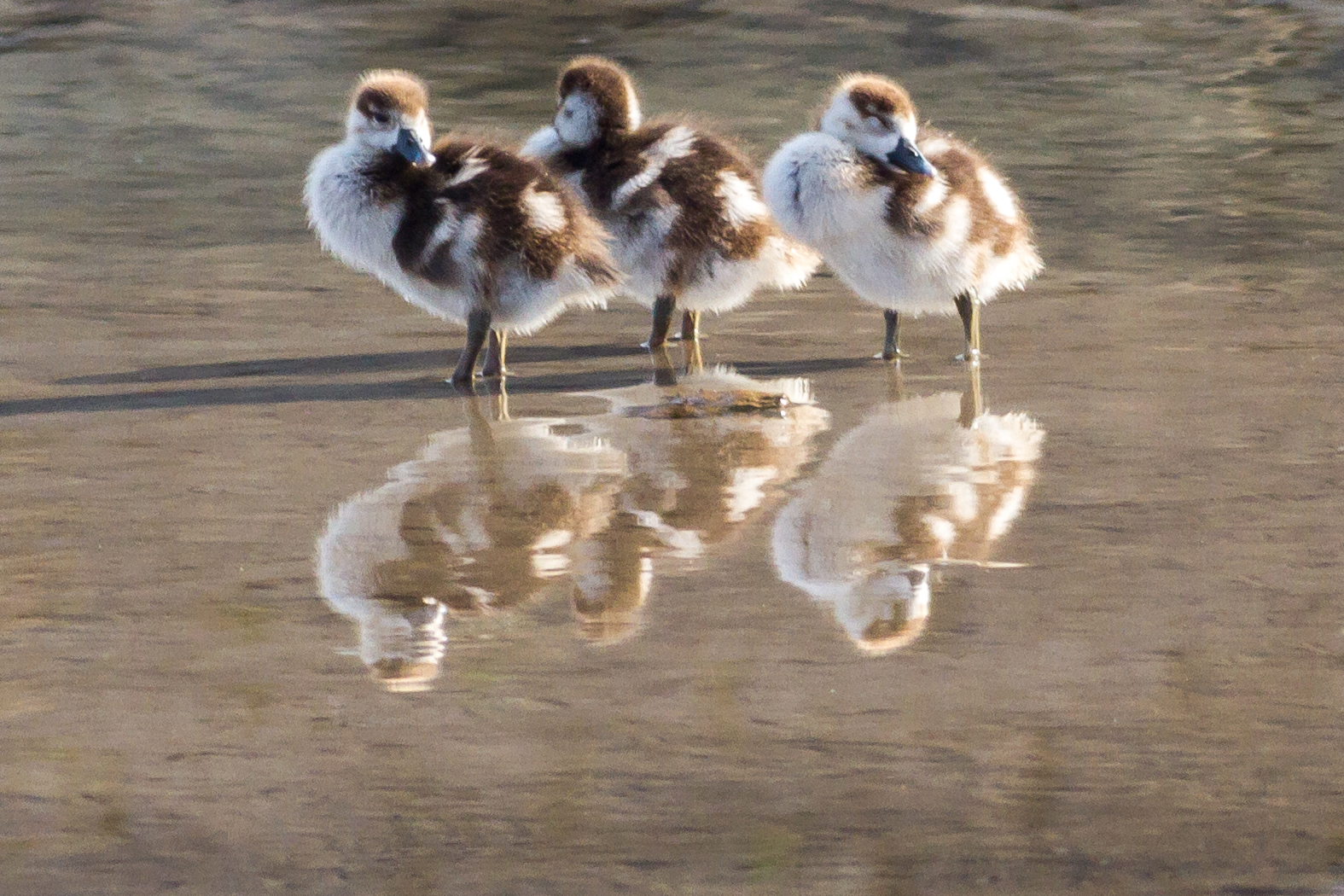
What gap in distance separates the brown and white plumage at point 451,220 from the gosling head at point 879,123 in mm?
741

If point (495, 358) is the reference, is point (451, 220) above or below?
above

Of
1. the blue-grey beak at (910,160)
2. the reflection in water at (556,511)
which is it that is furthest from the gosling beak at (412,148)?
the blue-grey beak at (910,160)

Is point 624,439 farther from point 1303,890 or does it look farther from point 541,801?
point 1303,890

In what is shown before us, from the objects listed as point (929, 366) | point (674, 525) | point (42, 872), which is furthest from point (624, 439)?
point (42, 872)

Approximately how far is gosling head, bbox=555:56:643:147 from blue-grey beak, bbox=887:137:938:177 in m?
0.81

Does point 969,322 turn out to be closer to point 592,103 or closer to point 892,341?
point 892,341

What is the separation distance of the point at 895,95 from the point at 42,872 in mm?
3465

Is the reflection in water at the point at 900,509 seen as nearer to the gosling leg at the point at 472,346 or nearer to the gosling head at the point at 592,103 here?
the gosling leg at the point at 472,346

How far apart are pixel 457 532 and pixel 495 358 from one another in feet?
5.30

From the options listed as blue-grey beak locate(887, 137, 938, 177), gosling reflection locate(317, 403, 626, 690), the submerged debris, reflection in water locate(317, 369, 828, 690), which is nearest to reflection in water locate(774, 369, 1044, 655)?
reflection in water locate(317, 369, 828, 690)

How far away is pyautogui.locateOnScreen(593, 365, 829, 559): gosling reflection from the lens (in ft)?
12.7

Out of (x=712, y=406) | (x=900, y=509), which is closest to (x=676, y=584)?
(x=900, y=509)

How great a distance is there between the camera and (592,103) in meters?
5.58

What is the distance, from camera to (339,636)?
3.20 meters
